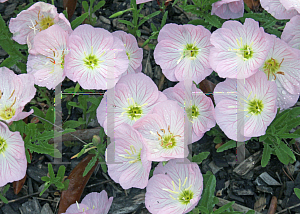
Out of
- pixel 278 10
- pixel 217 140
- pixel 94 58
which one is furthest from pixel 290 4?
pixel 94 58

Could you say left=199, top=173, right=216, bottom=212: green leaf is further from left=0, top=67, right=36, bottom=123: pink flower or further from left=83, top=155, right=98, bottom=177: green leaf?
left=0, top=67, right=36, bottom=123: pink flower

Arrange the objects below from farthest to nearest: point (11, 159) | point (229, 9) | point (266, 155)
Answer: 1. point (229, 9)
2. point (266, 155)
3. point (11, 159)

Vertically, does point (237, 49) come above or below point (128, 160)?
above

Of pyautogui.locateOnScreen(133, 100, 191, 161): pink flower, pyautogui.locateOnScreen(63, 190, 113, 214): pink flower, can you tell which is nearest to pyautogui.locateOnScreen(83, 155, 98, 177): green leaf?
pyautogui.locateOnScreen(63, 190, 113, 214): pink flower

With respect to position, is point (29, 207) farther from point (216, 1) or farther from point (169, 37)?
point (216, 1)

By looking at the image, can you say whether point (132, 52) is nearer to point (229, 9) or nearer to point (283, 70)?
point (229, 9)

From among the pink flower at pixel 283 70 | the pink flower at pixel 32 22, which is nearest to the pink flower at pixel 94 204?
the pink flower at pixel 32 22
